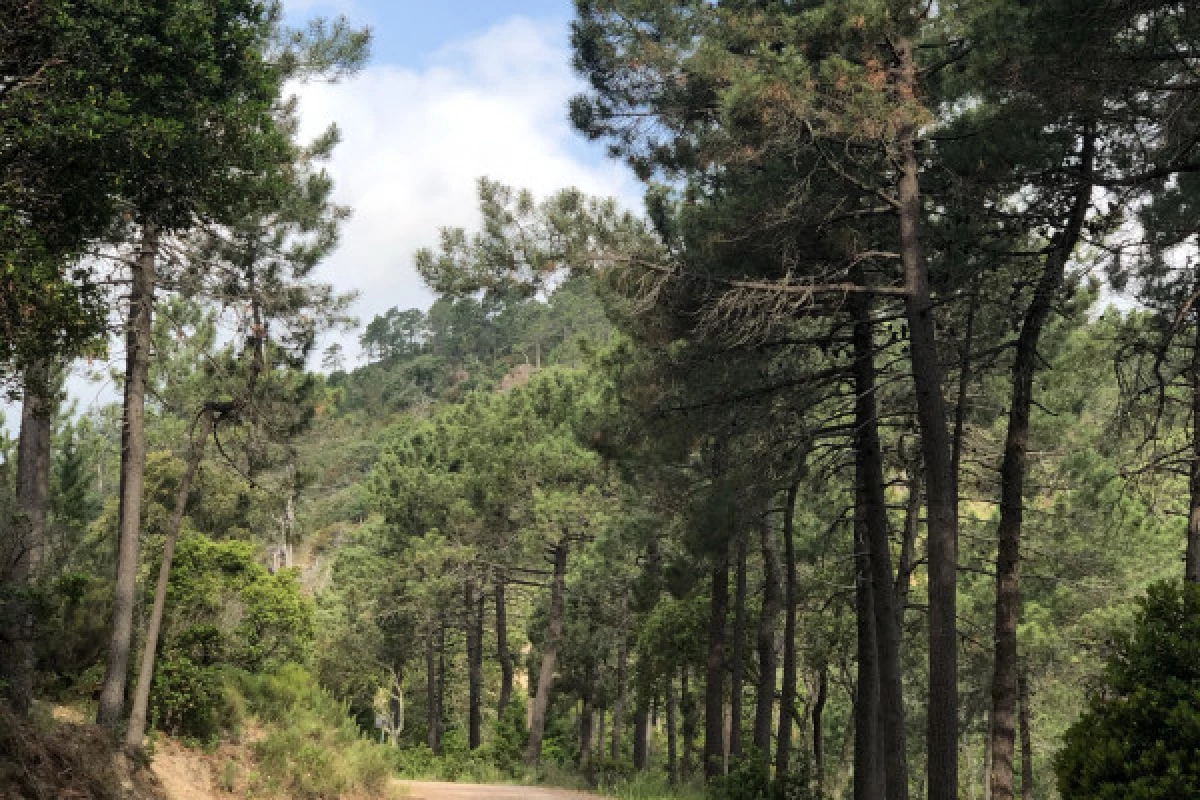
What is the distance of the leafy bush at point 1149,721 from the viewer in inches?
265

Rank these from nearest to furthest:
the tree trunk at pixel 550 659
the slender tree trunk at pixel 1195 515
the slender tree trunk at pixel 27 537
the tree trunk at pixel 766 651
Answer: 1. the slender tree trunk at pixel 27 537
2. the slender tree trunk at pixel 1195 515
3. the tree trunk at pixel 766 651
4. the tree trunk at pixel 550 659

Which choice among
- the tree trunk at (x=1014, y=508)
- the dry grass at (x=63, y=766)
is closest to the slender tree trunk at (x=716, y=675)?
the tree trunk at (x=1014, y=508)

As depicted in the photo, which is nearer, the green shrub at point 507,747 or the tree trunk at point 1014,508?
the tree trunk at point 1014,508

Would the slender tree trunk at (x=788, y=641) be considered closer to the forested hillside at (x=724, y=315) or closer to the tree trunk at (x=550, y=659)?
the forested hillside at (x=724, y=315)

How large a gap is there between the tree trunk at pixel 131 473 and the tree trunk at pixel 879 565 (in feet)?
27.2

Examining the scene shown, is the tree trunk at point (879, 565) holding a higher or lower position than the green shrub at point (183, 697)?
higher

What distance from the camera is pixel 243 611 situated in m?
15.7

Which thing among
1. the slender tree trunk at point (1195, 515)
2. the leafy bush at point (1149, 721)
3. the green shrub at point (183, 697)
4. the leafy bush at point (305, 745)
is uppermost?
the slender tree trunk at point (1195, 515)

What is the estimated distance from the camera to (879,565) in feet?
41.6

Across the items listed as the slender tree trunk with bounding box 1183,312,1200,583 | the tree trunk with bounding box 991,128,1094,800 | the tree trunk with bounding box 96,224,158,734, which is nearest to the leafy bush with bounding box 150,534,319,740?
the tree trunk with bounding box 96,224,158,734

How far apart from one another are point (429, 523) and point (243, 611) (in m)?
18.4

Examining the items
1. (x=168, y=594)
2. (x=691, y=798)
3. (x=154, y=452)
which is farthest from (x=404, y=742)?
(x=168, y=594)

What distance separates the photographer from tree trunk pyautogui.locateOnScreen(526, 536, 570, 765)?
28.0 metres

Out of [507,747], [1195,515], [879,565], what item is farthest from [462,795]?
[1195,515]
